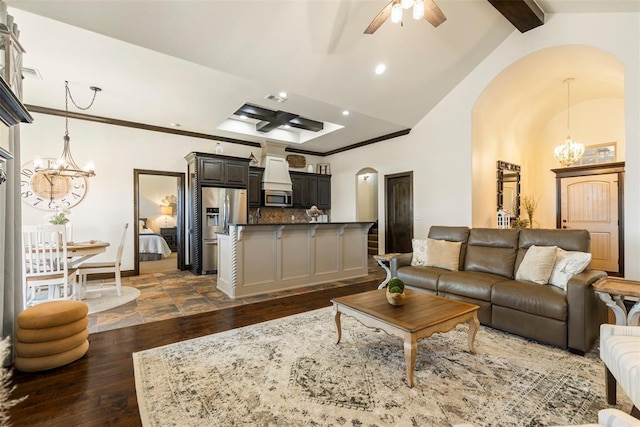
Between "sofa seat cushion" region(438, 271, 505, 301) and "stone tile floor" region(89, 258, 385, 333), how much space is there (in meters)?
1.94

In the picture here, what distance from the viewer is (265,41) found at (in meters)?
3.54

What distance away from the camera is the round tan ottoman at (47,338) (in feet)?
7.39

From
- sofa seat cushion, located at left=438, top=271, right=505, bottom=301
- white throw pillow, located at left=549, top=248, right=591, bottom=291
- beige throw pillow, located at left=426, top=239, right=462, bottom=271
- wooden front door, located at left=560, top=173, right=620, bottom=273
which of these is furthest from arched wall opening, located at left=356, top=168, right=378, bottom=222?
white throw pillow, located at left=549, top=248, right=591, bottom=291

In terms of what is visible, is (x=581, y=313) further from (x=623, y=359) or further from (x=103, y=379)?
(x=103, y=379)

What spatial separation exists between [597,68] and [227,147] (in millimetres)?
7064

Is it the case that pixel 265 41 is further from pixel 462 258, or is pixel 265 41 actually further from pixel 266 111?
pixel 462 258

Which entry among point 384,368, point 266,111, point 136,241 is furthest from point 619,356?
A: point 136,241

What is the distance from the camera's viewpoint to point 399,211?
6898mm

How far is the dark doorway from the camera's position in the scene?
6625mm

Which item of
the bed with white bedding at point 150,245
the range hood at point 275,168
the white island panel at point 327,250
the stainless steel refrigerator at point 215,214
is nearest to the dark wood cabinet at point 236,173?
the stainless steel refrigerator at point 215,214

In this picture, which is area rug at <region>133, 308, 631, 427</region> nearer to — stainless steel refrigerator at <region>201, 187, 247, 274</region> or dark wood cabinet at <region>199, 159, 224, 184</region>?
stainless steel refrigerator at <region>201, 187, 247, 274</region>

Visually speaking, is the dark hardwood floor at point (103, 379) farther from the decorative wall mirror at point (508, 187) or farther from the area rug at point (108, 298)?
the decorative wall mirror at point (508, 187)

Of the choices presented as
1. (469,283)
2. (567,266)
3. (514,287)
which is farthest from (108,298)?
(567,266)

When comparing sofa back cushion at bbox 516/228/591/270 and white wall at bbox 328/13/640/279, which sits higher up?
white wall at bbox 328/13/640/279
